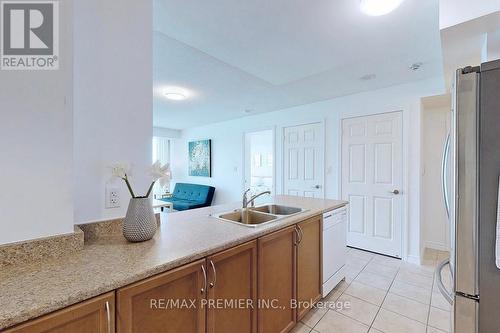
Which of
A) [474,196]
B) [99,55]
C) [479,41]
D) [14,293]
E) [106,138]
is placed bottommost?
[14,293]

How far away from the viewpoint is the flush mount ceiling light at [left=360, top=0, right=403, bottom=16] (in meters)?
1.49

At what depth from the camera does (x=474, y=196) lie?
1.00m

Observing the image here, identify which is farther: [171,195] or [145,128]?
[171,195]

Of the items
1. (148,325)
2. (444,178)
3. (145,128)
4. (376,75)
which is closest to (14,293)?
(148,325)

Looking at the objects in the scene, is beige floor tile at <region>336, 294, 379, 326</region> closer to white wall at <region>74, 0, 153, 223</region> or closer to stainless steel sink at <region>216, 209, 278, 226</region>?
stainless steel sink at <region>216, 209, 278, 226</region>

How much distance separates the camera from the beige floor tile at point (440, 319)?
1.83 metres

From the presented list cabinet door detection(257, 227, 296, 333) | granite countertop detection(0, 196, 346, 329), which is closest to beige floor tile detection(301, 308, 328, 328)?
cabinet door detection(257, 227, 296, 333)

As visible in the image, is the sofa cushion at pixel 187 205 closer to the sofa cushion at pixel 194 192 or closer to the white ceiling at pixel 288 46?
the sofa cushion at pixel 194 192

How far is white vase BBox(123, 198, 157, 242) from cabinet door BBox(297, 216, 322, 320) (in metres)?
1.02

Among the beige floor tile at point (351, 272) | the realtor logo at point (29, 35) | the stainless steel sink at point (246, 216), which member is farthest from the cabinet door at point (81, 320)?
the beige floor tile at point (351, 272)

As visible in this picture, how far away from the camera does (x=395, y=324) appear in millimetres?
1856

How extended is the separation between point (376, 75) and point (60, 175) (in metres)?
3.20

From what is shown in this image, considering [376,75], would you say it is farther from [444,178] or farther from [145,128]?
[145,128]

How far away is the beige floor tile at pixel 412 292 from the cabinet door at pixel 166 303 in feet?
7.00
